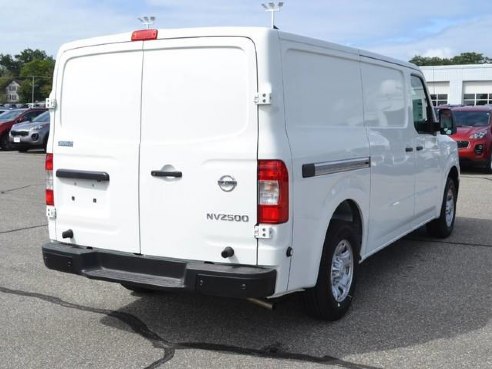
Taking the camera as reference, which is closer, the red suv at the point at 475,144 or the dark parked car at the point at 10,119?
the red suv at the point at 475,144

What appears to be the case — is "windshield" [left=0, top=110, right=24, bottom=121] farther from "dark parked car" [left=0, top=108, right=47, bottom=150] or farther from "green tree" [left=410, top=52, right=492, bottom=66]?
"green tree" [left=410, top=52, right=492, bottom=66]

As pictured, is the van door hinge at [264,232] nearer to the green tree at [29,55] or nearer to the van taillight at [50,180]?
the van taillight at [50,180]

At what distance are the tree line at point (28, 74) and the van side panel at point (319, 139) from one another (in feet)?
423

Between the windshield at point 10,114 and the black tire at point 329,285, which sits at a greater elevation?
the windshield at point 10,114

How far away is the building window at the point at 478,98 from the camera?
193 feet

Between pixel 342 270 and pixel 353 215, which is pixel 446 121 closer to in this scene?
pixel 353 215

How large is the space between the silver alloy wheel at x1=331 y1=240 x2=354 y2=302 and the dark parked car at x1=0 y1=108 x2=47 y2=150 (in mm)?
21592

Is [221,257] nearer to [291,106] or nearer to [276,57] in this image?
[291,106]

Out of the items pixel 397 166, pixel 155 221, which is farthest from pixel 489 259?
pixel 155 221

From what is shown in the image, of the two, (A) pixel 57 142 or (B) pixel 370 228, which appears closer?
(A) pixel 57 142

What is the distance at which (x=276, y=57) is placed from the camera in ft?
13.1

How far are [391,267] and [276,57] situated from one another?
3.23 metres

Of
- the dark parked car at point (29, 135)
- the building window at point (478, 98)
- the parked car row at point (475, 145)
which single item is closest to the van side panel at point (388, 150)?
the parked car row at point (475, 145)

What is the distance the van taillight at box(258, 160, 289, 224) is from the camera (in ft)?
12.7
